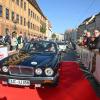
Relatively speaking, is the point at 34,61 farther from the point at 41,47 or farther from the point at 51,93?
the point at 41,47

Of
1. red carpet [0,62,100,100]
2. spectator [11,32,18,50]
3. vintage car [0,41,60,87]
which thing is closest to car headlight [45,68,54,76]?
vintage car [0,41,60,87]

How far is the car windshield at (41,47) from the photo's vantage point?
11.2 m

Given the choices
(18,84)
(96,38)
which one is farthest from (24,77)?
(96,38)

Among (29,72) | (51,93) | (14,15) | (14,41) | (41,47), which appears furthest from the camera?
(14,15)

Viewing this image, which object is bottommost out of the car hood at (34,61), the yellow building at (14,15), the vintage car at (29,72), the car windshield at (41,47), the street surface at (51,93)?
the street surface at (51,93)

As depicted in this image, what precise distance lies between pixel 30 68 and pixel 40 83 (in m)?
0.52

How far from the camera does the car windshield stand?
1121 cm

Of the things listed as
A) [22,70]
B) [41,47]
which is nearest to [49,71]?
[22,70]

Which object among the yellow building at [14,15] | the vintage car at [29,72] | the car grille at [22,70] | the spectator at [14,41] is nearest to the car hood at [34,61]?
the vintage car at [29,72]

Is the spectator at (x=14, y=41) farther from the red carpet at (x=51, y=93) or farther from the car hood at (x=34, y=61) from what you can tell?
the red carpet at (x=51, y=93)

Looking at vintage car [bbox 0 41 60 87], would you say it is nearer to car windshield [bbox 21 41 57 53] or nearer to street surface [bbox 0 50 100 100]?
street surface [bbox 0 50 100 100]

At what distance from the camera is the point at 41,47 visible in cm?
1136

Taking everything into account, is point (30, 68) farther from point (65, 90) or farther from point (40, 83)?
point (65, 90)

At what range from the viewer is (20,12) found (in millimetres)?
52250
